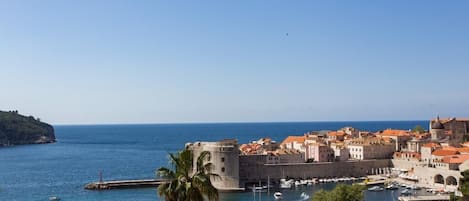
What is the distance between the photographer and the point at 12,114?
18488 centimetres

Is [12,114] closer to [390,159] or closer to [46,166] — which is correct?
[46,166]

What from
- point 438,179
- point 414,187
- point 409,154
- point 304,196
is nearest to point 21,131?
point 409,154

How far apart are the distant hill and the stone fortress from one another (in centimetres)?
11134

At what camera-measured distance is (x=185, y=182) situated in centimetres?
1244

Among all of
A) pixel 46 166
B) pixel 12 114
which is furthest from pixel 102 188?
pixel 12 114

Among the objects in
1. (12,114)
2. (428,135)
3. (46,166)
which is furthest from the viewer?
(12,114)

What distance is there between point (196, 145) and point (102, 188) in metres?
11.5

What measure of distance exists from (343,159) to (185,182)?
63027 millimetres

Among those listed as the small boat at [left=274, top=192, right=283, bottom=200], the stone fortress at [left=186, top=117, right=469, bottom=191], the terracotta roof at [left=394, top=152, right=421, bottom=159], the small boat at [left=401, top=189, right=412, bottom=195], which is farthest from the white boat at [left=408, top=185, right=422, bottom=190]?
the small boat at [left=274, top=192, right=283, bottom=200]

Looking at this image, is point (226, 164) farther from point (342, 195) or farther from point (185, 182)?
point (185, 182)

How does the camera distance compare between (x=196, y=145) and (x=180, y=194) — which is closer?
(x=180, y=194)

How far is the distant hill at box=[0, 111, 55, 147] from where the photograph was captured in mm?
167000

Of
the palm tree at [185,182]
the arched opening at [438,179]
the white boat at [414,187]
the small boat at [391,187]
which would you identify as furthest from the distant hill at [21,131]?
the palm tree at [185,182]

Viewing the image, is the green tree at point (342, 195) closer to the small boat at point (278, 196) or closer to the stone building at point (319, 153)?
the small boat at point (278, 196)
